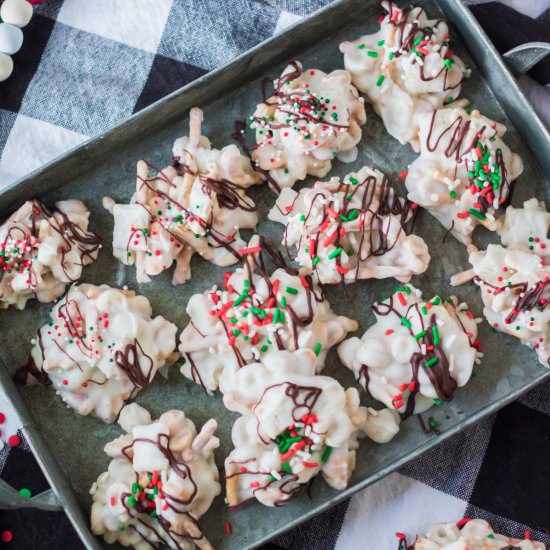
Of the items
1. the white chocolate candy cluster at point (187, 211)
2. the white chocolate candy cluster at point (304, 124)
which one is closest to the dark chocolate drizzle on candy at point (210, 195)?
the white chocolate candy cluster at point (187, 211)

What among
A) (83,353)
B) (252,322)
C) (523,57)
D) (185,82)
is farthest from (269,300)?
(523,57)

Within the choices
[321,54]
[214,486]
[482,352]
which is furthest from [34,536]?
[321,54]

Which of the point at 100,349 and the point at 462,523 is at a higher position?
the point at 100,349

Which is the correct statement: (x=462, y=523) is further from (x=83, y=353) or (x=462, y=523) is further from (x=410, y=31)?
(x=410, y=31)

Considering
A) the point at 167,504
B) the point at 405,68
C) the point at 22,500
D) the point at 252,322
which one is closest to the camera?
the point at 22,500

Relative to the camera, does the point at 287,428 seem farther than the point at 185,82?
No

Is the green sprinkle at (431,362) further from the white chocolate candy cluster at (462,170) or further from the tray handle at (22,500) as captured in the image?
the tray handle at (22,500)

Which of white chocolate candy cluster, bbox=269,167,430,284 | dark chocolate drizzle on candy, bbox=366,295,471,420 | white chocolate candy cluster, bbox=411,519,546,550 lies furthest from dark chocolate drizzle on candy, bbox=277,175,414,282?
white chocolate candy cluster, bbox=411,519,546,550
